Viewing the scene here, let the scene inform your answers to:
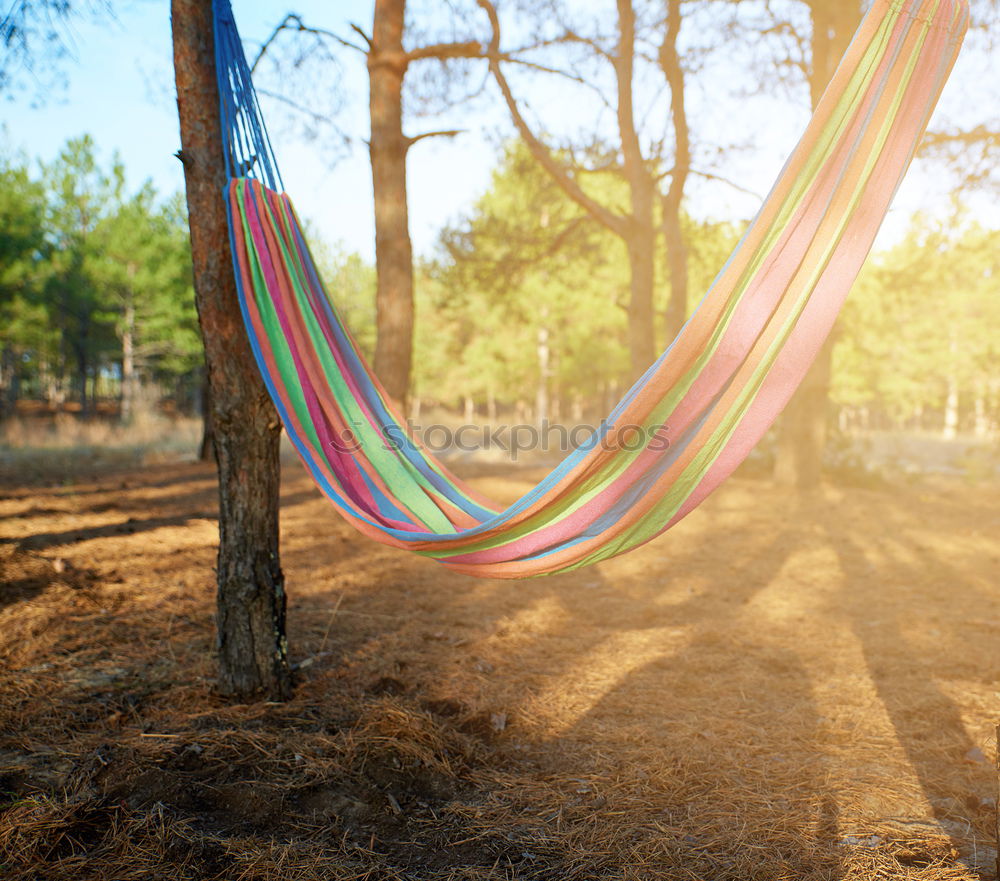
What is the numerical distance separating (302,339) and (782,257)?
4.49 feet

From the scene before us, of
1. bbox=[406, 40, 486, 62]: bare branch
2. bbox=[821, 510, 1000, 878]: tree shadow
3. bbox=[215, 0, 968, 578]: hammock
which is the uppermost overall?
bbox=[406, 40, 486, 62]: bare branch

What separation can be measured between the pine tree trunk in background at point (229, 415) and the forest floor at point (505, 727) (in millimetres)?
192

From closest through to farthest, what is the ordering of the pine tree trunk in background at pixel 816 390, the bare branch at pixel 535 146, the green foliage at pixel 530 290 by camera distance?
the bare branch at pixel 535 146 < the pine tree trunk in background at pixel 816 390 < the green foliage at pixel 530 290

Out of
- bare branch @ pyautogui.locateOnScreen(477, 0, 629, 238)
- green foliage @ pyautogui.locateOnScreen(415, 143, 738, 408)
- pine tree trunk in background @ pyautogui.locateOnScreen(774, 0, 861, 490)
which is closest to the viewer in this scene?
bare branch @ pyautogui.locateOnScreen(477, 0, 629, 238)

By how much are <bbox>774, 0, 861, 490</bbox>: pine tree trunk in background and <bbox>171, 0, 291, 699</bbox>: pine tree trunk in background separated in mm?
5075

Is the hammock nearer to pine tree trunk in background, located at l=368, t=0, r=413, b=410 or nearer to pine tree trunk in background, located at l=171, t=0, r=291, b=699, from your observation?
pine tree trunk in background, located at l=171, t=0, r=291, b=699

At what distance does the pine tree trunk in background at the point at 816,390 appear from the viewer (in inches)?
238

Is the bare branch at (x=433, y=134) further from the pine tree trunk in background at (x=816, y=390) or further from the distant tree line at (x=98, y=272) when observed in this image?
the distant tree line at (x=98, y=272)

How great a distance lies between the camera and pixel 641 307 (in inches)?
262

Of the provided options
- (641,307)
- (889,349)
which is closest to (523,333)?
(889,349)

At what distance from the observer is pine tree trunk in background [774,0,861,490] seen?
604 cm

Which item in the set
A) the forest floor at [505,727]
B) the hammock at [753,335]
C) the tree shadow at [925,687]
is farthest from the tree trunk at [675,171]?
the hammock at [753,335]

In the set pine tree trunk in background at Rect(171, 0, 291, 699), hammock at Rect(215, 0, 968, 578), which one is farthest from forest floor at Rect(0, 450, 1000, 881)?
hammock at Rect(215, 0, 968, 578)

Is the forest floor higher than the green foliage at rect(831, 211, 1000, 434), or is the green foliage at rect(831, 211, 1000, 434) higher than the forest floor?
the green foliage at rect(831, 211, 1000, 434)
